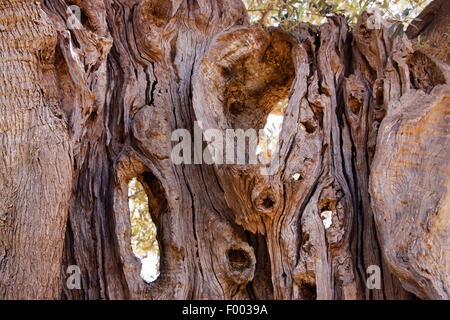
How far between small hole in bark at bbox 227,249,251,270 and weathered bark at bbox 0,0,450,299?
0.01 meters

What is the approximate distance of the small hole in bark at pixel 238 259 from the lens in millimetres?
3748

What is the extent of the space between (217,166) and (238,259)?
64cm

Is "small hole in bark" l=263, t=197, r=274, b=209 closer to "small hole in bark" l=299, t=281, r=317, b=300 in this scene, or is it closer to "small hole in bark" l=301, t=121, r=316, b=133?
"small hole in bark" l=299, t=281, r=317, b=300

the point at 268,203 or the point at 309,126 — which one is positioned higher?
the point at 309,126

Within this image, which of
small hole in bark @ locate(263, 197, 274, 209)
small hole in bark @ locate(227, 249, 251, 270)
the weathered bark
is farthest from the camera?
small hole in bark @ locate(227, 249, 251, 270)

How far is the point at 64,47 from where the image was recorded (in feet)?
11.8

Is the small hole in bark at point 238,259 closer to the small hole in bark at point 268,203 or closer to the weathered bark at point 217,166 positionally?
the weathered bark at point 217,166

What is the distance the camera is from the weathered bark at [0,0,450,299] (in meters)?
3.25

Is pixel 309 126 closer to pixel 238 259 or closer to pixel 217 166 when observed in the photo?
pixel 217 166

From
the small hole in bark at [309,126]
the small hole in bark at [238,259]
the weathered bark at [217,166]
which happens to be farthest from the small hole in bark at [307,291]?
the small hole in bark at [309,126]

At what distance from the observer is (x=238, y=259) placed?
12.5 feet

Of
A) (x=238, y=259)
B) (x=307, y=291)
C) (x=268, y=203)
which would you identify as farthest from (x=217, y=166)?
(x=307, y=291)

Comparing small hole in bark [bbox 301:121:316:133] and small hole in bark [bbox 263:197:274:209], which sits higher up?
small hole in bark [bbox 301:121:316:133]

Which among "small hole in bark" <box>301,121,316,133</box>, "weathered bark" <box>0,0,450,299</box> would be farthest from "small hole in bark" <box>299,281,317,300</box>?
"small hole in bark" <box>301,121,316,133</box>
